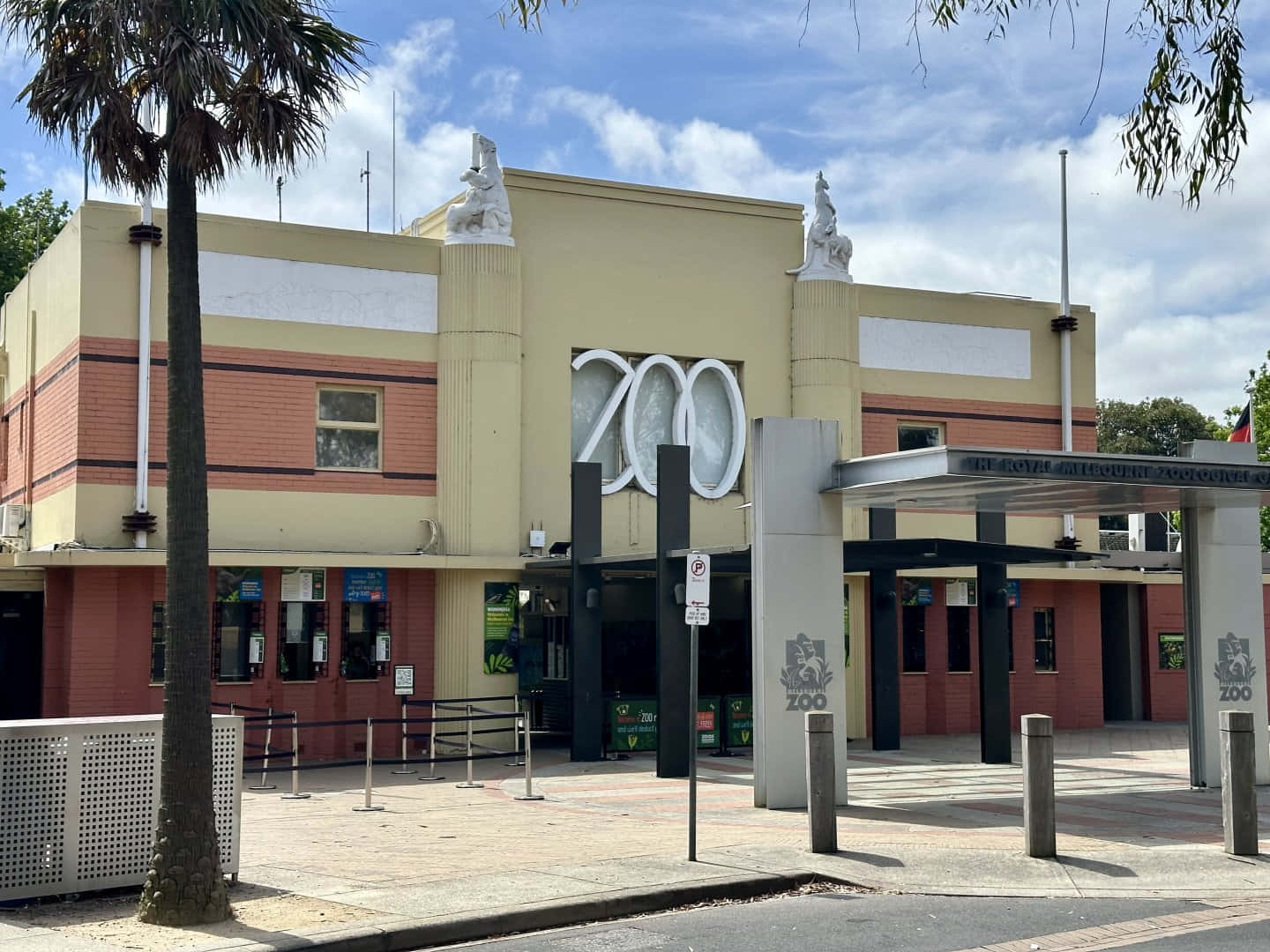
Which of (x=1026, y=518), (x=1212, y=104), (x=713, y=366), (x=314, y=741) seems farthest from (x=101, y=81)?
(x=1026, y=518)

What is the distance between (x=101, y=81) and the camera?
431 inches

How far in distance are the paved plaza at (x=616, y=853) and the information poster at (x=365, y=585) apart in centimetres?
387

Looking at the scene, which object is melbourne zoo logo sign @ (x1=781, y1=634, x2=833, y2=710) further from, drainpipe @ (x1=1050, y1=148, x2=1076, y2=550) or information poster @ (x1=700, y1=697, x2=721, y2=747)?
drainpipe @ (x1=1050, y1=148, x2=1076, y2=550)

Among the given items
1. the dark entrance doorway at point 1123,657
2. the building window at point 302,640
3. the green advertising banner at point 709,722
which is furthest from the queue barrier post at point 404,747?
the dark entrance doorway at point 1123,657

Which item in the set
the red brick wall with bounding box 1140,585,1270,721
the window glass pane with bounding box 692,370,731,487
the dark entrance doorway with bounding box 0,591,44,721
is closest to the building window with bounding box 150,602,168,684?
the dark entrance doorway with bounding box 0,591,44,721

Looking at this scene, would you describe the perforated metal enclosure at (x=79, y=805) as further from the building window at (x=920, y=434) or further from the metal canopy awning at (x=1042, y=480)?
the building window at (x=920, y=434)

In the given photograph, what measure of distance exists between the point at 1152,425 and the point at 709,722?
167 feet

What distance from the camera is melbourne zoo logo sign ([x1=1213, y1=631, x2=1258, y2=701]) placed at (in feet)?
62.4

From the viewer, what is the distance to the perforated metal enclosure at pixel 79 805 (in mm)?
10633

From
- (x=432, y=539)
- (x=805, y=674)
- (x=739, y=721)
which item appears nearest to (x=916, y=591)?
(x=739, y=721)

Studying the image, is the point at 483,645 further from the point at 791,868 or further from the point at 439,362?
the point at 791,868

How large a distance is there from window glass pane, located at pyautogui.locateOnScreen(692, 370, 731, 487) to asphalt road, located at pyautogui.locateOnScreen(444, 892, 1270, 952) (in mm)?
15871

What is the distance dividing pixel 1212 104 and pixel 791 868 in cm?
682

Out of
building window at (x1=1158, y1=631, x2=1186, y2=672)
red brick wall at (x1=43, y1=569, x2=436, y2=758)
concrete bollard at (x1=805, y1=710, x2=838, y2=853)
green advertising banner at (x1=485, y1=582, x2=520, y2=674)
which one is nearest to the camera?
concrete bollard at (x1=805, y1=710, x2=838, y2=853)
